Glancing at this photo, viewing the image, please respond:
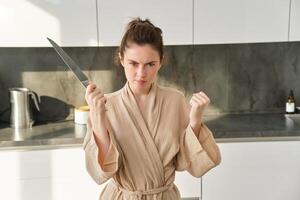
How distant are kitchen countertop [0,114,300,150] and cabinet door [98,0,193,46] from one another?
56 centimetres

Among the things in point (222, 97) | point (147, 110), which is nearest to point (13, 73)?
point (222, 97)

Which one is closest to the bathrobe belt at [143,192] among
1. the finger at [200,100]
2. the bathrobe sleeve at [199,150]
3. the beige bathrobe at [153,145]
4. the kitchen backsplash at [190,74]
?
the beige bathrobe at [153,145]

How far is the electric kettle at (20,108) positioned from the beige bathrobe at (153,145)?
4.02 ft

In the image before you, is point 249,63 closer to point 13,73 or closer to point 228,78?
point 228,78

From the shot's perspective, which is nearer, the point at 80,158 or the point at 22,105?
the point at 80,158

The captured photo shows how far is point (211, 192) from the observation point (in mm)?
2438

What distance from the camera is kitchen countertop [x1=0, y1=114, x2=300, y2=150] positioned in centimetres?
230

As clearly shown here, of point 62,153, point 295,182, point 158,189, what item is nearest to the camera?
point 158,189

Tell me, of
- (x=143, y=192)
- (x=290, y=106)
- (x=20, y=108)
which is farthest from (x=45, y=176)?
(x=290, y=106)

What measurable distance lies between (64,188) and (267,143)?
113 centimetres

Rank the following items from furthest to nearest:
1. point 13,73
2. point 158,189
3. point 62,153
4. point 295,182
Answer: point 13,73, point 295,182, point 62,153, point 158,189

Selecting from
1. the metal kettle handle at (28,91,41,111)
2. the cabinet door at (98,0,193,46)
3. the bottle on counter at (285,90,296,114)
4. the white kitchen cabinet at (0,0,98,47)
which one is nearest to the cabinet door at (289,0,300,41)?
the bottle on counter at (285,90,296,114)

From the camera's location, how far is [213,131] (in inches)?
94.6

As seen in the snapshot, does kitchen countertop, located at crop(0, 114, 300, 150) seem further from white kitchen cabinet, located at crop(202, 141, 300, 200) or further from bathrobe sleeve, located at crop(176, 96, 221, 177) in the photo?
bathrobe sleeve, located at crop(176, 96, 221, 177)
